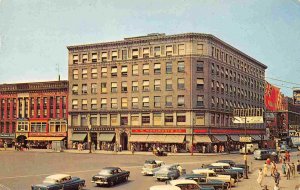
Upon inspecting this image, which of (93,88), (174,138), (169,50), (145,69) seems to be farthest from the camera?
(93,88)

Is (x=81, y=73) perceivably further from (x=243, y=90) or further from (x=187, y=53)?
(x=243, y=90)

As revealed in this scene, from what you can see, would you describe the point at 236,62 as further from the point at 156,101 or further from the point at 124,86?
the point at 124,86

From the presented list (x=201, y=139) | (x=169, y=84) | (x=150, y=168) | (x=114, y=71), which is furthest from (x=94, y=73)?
(x=150, y=168)

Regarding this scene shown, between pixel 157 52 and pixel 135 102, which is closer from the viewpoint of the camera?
pixel 157 52

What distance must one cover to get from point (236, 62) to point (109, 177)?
2320 inches

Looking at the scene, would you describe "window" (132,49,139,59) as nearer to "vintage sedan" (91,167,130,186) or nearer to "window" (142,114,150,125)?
"window" (142,114,150,125)

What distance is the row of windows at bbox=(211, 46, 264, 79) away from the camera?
72.8 metres

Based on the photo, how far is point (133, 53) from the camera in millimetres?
73125

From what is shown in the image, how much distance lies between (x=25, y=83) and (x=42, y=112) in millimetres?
7815

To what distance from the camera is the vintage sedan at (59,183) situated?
24.1 metres

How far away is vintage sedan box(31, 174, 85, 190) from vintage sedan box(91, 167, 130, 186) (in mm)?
1998

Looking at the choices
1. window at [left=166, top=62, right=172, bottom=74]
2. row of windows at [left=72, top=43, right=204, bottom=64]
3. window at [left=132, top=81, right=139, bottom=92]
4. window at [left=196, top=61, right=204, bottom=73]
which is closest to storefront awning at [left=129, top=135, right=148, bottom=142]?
window at [left=132, top=81, right=139, bottom=92]

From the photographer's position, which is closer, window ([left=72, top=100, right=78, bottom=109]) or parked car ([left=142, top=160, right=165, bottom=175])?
parked car ([left=142, top=160, right=165, bottom=175])

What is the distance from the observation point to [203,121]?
68000mm
